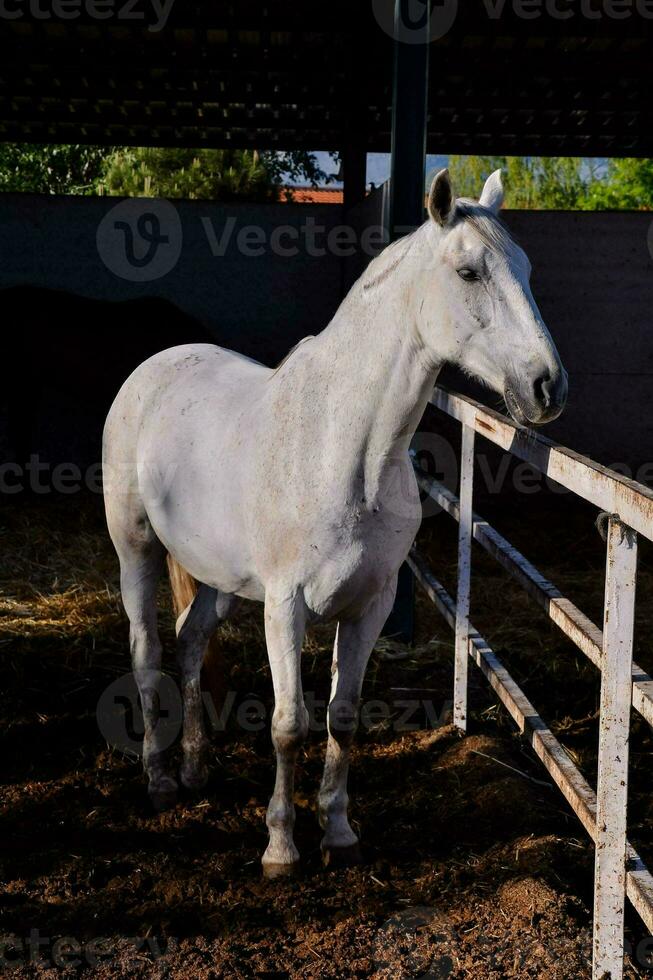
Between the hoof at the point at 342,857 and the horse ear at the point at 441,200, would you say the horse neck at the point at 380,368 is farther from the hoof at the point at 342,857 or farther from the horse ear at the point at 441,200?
the hoof at the point at 342,857

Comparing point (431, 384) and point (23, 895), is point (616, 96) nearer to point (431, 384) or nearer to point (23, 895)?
point (431, 384)

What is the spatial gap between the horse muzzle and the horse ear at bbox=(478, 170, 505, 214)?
52 cm

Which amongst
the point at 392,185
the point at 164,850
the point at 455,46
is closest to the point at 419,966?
the point at 164,850

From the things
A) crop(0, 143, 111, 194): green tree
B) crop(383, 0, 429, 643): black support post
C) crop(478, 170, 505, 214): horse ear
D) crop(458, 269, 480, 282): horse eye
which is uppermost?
crop(0, 143, 111, 194): green tree

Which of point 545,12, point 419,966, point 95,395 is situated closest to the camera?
point 419,966

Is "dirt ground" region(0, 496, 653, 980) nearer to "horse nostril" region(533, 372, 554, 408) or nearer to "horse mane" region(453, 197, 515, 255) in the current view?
"horse nostril" region(533, 372, 554, 408)

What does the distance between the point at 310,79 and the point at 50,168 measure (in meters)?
14.0

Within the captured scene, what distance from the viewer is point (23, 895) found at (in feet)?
7.99

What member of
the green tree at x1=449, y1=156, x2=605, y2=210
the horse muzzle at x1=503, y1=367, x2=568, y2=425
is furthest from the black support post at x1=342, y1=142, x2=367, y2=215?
the green tree at x1=449, y1=156, x2=605, y2=210

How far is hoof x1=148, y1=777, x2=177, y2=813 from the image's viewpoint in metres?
2.94

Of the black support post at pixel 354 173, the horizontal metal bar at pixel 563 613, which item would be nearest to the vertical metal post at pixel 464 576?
the horizontal metal bar at pixel 563 613

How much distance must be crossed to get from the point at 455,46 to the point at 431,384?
4.54 meters

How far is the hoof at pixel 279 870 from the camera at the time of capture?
99.7 inches

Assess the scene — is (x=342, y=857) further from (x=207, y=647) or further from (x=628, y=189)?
(x=628, y=189)
